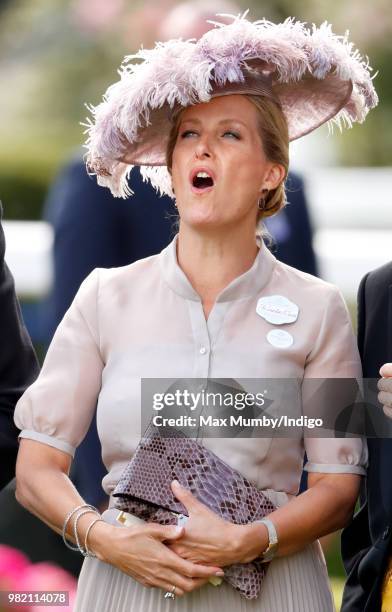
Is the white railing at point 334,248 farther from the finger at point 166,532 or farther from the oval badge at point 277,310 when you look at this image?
the finger at point 166,532

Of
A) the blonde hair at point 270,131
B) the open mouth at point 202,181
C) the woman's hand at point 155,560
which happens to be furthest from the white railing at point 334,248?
the woman's hand at point 155,560

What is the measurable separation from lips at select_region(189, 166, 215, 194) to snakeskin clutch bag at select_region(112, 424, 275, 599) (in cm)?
57

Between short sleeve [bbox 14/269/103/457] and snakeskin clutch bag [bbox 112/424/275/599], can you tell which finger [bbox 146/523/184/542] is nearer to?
snakeskin clutch bag [bbox 112/424/275/599]

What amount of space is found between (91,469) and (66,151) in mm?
10889

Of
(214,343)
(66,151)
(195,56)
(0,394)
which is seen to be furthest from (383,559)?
(66,151)

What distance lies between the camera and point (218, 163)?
11.1ft

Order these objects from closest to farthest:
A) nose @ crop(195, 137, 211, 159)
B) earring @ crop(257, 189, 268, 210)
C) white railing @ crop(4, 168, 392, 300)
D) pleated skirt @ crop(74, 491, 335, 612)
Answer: pleated skirt @ crop(74, 491, 335, 612)
nose @ crop(195, 137, 211, 159)
earring @ crop(257, 189, 268, 210)
white railing @ crop(4, 168, 392, 300)

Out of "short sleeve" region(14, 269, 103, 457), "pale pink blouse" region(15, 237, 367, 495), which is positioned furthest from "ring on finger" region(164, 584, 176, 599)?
"short sleeve" region(14, 269, 103, 457)

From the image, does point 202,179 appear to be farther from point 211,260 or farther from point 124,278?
point 124,278

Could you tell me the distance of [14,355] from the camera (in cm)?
360

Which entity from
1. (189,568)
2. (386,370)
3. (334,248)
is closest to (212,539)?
(189,568)

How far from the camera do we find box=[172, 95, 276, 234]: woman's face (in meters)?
3.39

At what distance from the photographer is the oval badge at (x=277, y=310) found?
3.40 meters

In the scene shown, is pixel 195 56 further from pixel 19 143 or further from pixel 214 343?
pixel 19 143
